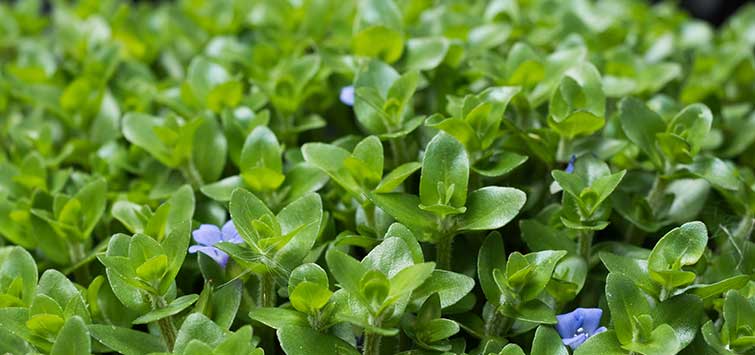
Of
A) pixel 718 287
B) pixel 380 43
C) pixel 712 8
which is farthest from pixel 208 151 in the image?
pixel 712 8

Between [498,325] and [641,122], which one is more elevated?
[641,122]

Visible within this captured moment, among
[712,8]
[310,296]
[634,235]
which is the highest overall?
→ [310,296]

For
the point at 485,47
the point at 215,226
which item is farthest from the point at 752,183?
the point at 215,226

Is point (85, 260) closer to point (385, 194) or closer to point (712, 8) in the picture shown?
point (385, 194)

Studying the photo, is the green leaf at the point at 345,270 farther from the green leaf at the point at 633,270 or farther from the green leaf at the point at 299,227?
the green leaf at the point at 633,270

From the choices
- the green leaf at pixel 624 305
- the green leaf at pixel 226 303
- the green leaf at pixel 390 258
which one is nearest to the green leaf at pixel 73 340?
the green leaf at pixel 226 303

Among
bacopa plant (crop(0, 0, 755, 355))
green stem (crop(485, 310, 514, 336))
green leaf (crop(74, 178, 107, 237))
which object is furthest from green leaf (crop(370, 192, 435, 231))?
green leaf (crop(74, 178, 107, 237))
